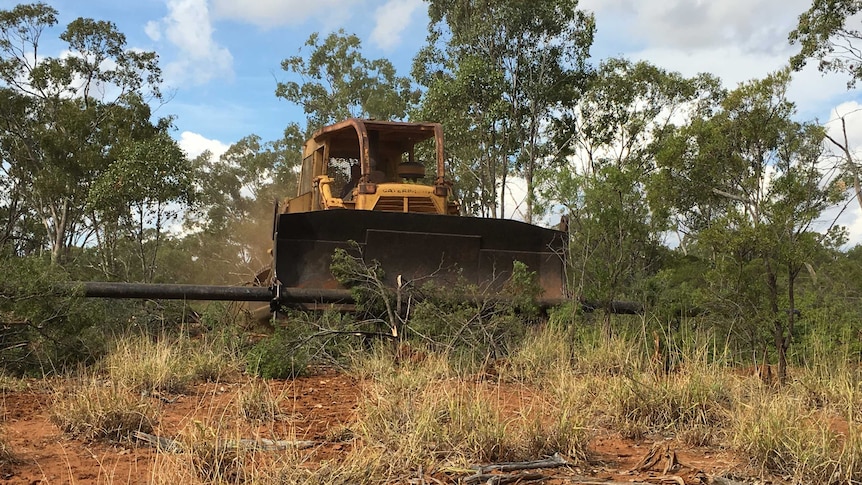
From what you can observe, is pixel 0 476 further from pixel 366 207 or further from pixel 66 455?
pixel 366 207

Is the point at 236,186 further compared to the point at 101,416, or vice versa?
the point at 236,186

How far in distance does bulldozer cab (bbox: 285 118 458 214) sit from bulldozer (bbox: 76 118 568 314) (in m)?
0.01

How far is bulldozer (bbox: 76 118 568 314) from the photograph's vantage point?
26.9 ft

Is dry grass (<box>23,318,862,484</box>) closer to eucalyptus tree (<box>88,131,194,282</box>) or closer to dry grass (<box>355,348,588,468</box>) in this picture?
dry grass (<box>355,348,588,468</box>)

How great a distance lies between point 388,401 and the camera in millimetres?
4340

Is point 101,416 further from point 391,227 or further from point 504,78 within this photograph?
point 504,78

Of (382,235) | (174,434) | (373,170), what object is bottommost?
(174,434)

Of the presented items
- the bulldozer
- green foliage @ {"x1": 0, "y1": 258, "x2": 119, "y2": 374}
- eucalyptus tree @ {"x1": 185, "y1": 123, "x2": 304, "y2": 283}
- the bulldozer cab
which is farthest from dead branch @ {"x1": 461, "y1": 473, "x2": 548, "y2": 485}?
eucalyptus tree @ {"x1": 185, "y1": 123, "x2": 304, "y2": 283}

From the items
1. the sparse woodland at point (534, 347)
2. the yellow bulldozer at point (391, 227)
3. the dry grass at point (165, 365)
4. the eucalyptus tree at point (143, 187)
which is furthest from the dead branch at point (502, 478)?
the eucalyptus tree at point (143, 187)

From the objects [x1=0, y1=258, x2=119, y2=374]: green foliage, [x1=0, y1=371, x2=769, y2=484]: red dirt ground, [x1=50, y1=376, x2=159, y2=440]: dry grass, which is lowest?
[x1=0, y1=371, x2=769, y2=484]: red dirt ground

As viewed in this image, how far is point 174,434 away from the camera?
4355mm

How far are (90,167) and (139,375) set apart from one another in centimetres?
1650

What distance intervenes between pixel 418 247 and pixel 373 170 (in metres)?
1.50

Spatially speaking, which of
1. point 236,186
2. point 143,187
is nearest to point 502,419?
point 143,187
